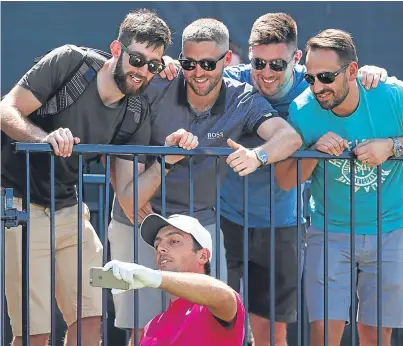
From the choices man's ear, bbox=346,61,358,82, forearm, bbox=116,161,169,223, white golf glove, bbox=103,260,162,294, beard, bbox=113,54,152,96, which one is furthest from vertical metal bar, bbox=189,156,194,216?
white golf glove, bbox=103,260,162,294

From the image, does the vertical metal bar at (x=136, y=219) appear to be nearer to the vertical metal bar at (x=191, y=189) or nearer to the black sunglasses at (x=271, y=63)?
the vertical metal bar at (x=191, y=189)

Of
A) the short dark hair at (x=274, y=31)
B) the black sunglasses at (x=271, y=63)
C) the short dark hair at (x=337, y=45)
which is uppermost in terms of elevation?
the short dark hair at (x=274, y=31)

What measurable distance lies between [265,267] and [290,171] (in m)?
0.66

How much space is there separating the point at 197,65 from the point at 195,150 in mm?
571

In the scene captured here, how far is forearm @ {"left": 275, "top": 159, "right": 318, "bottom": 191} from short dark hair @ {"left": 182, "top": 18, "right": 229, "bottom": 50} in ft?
2.17

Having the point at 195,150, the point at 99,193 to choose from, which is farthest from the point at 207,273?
the point at 99,193

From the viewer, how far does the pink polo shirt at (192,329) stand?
15.6 feet

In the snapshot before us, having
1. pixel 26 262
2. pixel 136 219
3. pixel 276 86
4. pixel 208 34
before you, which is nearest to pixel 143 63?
pixel 208 34

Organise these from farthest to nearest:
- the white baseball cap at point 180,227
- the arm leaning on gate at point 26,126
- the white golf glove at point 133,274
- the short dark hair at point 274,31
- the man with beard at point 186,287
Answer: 1. the short dark hair at point 274,31
2. the arm leaning on gate at point 26,126
3. the white baseball cap at point 180,227
4. the man with beard at point 186,287
5. the white golf glove at point 133,274

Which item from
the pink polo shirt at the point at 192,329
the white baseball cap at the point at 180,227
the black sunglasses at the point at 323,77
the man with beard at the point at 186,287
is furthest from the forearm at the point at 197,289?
the black sunglasses at the point at 323,77

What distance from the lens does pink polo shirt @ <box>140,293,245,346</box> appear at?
187 inches

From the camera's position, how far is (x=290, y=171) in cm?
591

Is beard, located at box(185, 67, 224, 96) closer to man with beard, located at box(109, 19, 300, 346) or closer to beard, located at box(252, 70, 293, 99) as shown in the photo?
man with beard, located at box(109, 19, 300, 346)

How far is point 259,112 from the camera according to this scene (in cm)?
584
